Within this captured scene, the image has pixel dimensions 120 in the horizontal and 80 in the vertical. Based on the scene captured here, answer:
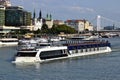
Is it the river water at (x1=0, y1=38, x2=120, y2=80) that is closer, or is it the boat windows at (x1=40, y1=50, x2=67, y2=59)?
the river water at (x1=0, y1=38, x2=120, y2=80)

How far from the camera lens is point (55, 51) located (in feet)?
138

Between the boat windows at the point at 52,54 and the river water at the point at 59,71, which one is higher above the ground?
the boat windows at the point at 52,54

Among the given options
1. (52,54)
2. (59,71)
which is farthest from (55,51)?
(59,71)

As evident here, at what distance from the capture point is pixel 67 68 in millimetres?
35000

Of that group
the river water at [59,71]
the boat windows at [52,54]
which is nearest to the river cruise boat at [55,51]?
the boat windows at [52,54]

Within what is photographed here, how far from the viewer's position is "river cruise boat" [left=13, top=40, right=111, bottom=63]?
127 feet

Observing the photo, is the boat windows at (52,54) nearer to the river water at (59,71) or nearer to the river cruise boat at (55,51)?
the river cruise boat at (55,51)

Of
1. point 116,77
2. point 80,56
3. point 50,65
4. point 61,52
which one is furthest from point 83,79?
point 80,56

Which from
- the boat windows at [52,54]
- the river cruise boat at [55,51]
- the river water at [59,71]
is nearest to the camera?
the river water at [59,71]

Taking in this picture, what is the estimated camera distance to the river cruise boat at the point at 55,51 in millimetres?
38594

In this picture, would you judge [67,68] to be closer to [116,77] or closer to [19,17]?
[116,77]

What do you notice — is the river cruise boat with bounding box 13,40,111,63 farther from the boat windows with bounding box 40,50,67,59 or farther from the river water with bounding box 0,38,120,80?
the river water with bounding box 0,38,120,80

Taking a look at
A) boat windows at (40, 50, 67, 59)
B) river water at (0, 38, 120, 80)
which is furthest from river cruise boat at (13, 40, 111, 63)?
river water at (0, 38, 120, 80)

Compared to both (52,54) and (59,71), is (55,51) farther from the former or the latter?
(59,71)
